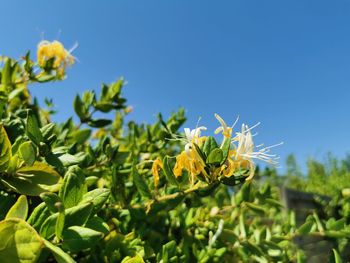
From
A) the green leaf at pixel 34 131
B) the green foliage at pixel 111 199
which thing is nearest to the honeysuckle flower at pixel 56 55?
the green foliage at pixel 111 199

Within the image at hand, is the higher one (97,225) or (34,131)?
(34,131)

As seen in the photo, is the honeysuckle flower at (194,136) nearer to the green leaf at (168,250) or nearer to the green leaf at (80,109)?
the green leaf at (168,250)

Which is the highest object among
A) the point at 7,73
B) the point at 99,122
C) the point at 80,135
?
the point at 7,73

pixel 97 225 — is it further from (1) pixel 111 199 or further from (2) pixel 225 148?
(1) pixel 111 199

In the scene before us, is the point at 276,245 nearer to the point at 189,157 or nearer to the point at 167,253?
the point at 167,253

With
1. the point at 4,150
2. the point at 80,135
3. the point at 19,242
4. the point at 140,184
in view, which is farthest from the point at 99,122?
the point at 19,242

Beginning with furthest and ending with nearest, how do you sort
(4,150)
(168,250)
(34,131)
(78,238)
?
1. (168,250)
2. (34,131)
3. (4,150)
4. (78,238)

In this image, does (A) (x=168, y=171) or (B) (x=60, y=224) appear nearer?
(B) (x=60, y=224)
